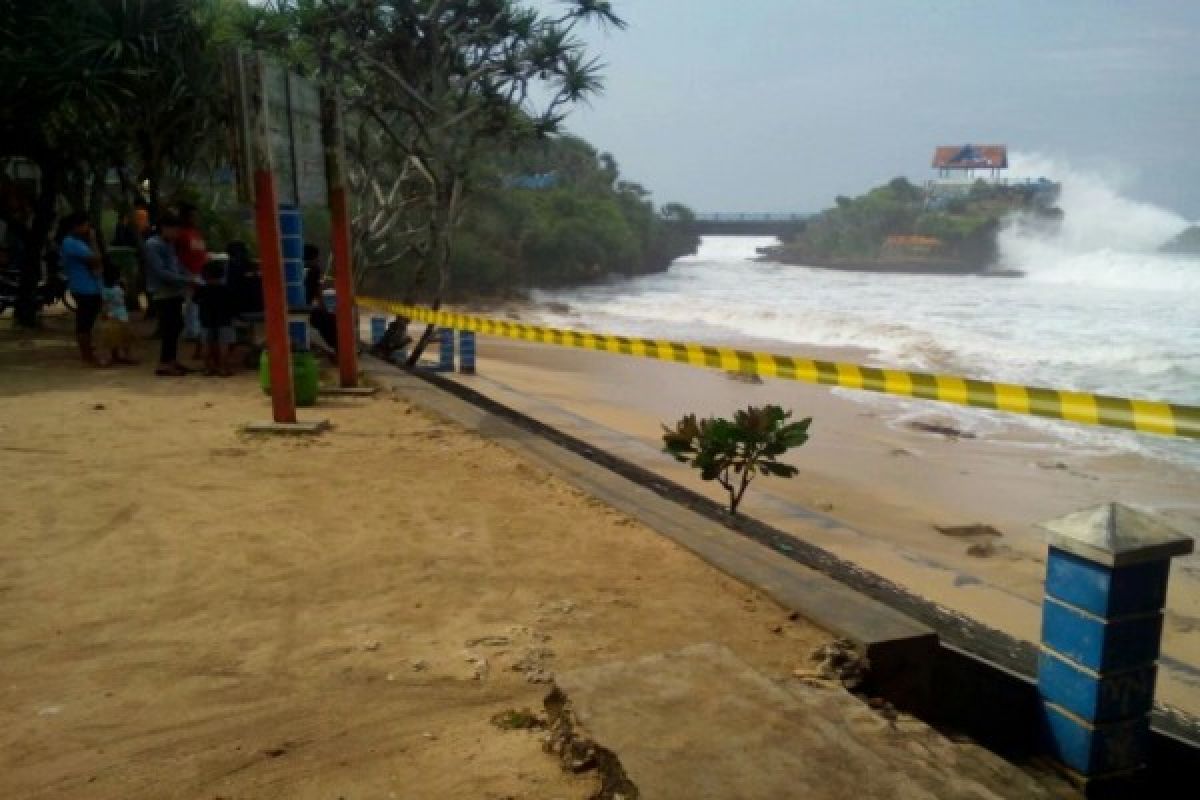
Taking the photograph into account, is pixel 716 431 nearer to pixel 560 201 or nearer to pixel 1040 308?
pixel 1040 308

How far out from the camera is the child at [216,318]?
8.46 m

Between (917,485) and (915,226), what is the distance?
68.9 metres

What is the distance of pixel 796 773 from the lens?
7.37 feet

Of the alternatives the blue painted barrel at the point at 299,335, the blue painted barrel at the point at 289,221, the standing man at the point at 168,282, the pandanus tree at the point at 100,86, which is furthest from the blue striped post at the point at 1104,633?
the pandanus tree at the point at 100,86

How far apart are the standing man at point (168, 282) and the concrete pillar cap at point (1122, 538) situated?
7912 mm

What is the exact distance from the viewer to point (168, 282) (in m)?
8.50

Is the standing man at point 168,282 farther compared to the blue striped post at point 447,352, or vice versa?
the blue striped post at point 447,352

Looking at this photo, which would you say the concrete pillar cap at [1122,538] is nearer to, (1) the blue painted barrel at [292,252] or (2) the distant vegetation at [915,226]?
(1) the blue painted barrel at [292,252]

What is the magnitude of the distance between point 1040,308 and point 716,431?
30.7 meters

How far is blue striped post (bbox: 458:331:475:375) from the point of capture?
564 inches

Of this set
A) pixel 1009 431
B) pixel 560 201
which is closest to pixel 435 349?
pixel 1009 431

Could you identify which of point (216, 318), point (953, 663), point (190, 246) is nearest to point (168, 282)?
point (216, 318)

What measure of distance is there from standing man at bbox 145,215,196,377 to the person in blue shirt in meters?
0.47

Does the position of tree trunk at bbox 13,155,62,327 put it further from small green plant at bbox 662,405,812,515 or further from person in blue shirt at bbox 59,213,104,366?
small green plant at bbox 662,405,812,515
